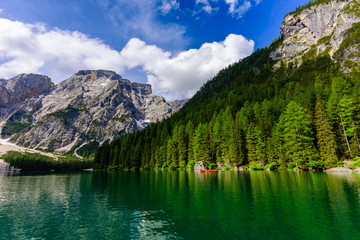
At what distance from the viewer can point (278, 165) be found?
68.4 meters

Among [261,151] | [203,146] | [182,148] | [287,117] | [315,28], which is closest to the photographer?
[287,117]

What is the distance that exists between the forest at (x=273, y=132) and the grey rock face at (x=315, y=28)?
12.5m

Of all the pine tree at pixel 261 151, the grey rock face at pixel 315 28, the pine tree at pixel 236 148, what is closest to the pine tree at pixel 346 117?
the pine tree at pixel 261 151

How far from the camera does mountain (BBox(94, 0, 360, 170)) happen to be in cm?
5762

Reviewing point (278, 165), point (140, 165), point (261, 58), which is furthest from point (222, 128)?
point (261, 58)

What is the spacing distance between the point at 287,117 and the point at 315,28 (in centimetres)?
14660

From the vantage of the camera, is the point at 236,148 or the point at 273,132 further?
the point at 236,148

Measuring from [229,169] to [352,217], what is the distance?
217 feet

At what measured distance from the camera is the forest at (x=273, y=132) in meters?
56.7

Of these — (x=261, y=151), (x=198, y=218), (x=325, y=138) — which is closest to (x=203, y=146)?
(x=261, y=151)

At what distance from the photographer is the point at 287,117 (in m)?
65.6

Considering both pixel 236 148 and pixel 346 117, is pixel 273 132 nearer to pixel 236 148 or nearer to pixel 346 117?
pixel 236 148

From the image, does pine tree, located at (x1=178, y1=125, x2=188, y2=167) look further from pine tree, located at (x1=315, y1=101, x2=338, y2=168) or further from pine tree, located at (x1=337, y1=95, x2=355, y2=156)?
pine tree, located at (x1=337, y1=95, x2=355, y2=156)

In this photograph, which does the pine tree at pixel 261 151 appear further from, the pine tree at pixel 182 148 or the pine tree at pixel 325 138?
the pine tree at pixel 182 148
